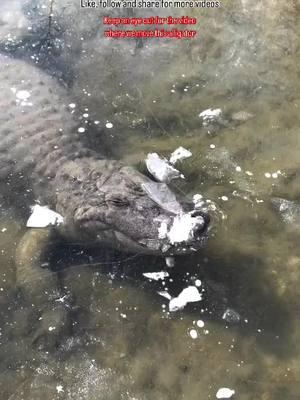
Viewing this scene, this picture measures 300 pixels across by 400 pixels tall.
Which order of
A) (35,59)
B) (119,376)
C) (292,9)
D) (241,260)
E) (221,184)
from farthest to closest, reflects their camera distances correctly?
(292,9) → (35,59) → (221,184) → (241,260) → (119,376)

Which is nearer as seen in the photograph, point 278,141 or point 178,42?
point 278,141

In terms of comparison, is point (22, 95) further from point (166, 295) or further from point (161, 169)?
point (166, 295)

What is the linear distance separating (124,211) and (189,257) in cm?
89

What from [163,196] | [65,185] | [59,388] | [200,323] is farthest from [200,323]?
[65,185]

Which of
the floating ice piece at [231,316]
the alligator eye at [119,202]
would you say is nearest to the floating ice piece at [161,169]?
the alligator eye at [119,202]

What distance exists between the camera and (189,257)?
18.4 feet

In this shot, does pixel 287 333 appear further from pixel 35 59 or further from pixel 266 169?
pixel 35 59

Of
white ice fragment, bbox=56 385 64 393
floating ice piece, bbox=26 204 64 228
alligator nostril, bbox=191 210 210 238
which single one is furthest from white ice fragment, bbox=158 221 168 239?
white ice fragment, bbox=56 385 64 393

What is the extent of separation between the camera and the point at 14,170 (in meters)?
6.57

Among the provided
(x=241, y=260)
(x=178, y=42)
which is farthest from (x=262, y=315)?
(x=178, y=42)

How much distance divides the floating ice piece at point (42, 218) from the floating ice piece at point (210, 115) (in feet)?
7.94

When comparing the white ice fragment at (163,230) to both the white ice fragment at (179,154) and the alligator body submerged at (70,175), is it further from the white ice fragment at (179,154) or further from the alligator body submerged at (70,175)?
the white ice fragment at (179,154)

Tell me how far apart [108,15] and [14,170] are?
11.6 feet

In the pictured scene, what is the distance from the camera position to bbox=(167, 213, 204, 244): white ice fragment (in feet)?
16.3
